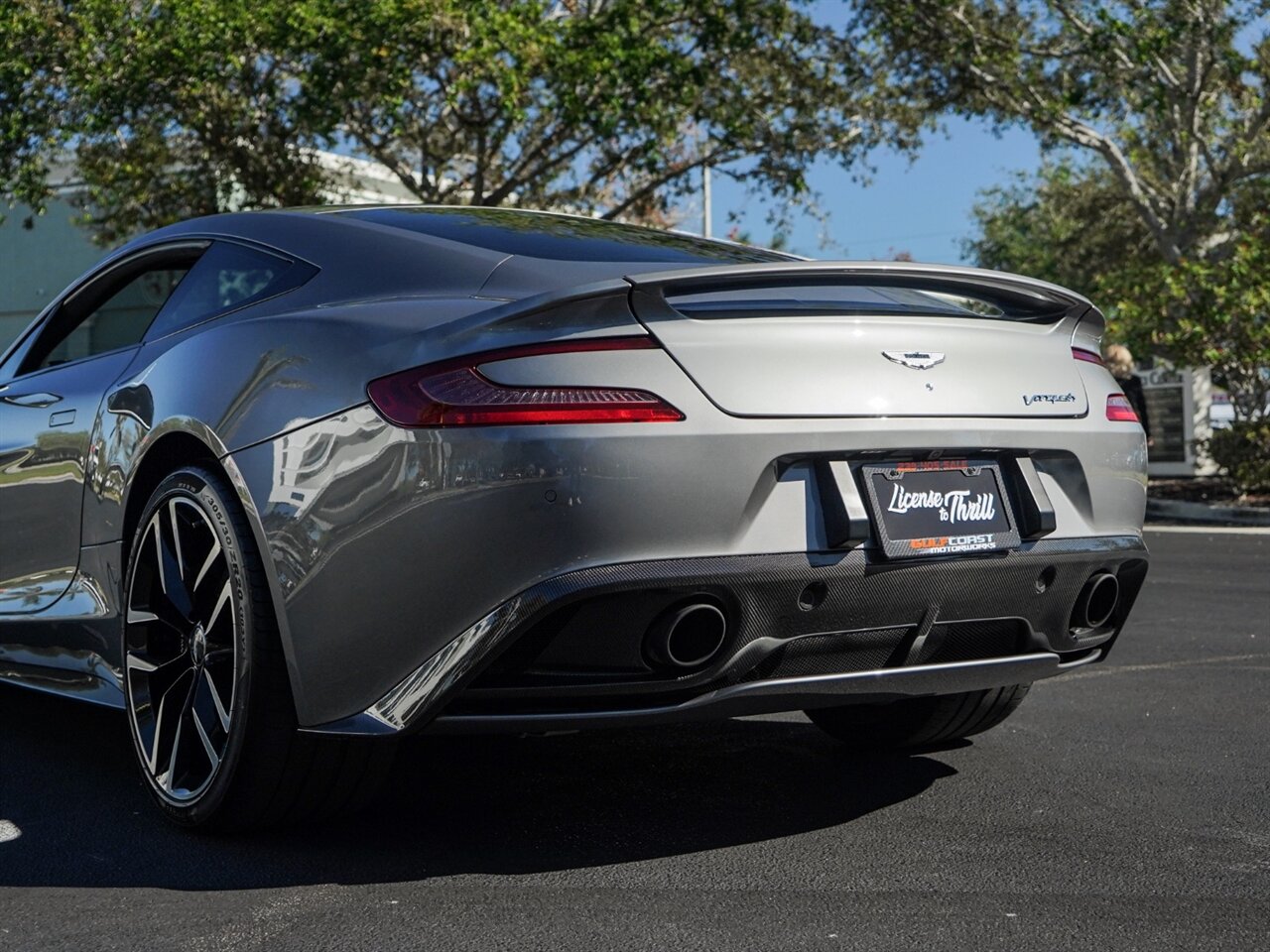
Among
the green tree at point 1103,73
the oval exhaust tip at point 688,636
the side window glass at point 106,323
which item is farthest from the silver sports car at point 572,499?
the green tree at point 1103,73

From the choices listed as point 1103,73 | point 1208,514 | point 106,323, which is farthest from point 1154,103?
point 106,323

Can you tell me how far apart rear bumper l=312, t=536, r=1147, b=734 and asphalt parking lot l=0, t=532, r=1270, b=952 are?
35cm

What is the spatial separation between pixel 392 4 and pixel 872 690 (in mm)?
15678

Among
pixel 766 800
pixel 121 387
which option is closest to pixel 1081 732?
pixel 766 800

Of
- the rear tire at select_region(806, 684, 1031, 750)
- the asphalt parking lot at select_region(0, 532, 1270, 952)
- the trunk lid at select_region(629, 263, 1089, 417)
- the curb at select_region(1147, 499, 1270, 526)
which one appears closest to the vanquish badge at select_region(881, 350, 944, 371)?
the trunk lid at select_region(629, 263, 1089, 417)

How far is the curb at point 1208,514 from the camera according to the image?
1498 centimetres

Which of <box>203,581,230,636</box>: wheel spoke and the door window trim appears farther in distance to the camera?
the door window trim

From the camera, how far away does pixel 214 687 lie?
3354 millimetres

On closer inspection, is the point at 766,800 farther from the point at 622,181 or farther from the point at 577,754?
the point at 622,181

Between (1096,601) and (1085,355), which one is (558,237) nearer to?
(1085,355)

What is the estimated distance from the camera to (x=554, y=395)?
2.89m

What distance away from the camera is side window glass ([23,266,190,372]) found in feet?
14.5

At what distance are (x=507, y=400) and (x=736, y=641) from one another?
624 mm

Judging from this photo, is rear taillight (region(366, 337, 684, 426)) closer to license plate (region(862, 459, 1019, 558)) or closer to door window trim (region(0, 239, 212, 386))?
license plate (region(862, 459, 1019, 558))
